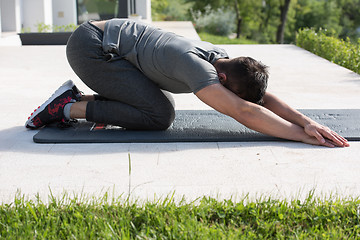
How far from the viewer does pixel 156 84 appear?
3.40 m

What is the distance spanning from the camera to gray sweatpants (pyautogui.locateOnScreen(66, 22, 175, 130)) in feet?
10.9

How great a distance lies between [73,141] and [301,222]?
167cm

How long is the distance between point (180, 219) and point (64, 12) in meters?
13.4

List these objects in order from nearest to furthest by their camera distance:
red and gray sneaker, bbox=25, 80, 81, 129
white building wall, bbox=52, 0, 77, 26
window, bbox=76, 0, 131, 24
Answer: red and gray sneaker, bbox=25, 80, 81, 129
white building wall, bbox=52, 0, 77, 26
window, bbox=76, 0, 131, 24

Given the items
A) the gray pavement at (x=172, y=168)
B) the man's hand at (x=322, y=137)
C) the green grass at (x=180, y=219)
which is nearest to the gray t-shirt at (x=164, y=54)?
the gray pavement at (x=172, y=168)

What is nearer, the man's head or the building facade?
the man's head

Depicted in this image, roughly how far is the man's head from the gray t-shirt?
0.30 ft

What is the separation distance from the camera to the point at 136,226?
6.68 feet

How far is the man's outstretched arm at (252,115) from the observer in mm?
2895

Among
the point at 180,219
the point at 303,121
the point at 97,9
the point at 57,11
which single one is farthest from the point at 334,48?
the point at 57,11

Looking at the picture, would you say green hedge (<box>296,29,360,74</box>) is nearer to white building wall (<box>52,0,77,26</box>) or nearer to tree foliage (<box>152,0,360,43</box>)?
white building wall (<box>52,0,77,26</box>)

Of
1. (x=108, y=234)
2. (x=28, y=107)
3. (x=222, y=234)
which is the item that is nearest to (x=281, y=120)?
(x=222, y=234)

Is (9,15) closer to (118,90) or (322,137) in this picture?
(118,90)

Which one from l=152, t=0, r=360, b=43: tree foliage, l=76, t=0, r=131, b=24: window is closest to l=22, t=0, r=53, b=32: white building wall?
l=76, t=0, r=131, b=24: window
